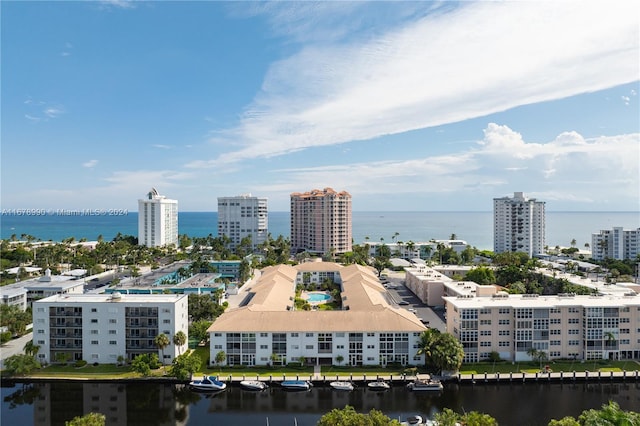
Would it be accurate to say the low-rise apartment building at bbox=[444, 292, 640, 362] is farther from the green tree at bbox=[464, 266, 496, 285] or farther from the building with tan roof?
the green tree at bbox=[464, 266, 496, 285]

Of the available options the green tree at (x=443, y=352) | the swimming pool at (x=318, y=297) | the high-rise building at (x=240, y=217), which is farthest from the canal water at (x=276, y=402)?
the high-rise building at (x=240, y=217)

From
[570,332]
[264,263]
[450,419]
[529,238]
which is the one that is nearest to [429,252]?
[529,238]

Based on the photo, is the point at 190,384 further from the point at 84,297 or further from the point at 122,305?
the point at 84,297

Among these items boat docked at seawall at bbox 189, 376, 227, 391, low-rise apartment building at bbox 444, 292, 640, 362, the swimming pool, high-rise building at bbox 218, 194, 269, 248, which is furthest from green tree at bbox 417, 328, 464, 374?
high-rise building at bbox 218, 194, 269, 248

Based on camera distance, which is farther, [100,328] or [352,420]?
[100,328]

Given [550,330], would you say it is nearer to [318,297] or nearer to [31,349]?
[318,297]

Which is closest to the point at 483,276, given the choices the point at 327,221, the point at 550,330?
the point at 550,330

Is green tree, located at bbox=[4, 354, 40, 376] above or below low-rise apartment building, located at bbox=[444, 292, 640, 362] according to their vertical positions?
below
